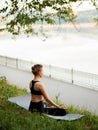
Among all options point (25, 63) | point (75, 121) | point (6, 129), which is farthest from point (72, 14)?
point (25, 63)

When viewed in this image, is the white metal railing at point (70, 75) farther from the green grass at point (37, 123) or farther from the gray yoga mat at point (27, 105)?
the green grass at point (37, 123)

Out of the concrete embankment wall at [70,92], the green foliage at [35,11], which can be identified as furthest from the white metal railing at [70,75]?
the green foliage at [35,11]

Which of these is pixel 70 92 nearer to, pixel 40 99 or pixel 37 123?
pixel 40 99

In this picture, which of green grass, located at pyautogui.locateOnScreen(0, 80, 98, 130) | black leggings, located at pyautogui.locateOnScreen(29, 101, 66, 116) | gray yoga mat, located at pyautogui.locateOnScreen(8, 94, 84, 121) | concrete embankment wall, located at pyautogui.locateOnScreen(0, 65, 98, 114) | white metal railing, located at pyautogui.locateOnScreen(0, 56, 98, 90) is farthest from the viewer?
white metal railing, located at pyautogui.locateOnScreen(0, 56, 98, 90)

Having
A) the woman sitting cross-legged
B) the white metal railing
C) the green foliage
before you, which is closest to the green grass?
the woman sitting cross-legged

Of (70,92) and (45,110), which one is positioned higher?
(45,110)

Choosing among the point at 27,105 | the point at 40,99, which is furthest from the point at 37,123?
the point at 27,105

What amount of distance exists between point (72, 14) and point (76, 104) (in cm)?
360

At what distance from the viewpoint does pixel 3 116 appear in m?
6.52

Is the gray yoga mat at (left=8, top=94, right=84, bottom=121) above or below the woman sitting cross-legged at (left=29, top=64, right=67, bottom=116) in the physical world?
below

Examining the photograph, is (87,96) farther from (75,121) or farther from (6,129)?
(6,129)

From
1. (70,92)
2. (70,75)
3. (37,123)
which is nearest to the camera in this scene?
(37,123)

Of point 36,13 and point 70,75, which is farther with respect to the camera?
point 70,75

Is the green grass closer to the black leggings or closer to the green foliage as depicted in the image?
the black leggings
